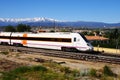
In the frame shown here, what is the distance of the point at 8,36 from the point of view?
5853 centimetres

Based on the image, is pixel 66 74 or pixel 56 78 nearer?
pixel 56 78

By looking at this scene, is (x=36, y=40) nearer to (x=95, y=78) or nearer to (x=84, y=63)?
(x=84, y=63)

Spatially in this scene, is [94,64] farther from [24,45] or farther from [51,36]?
[24,45]

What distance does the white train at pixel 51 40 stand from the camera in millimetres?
41559

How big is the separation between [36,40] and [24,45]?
456 cm

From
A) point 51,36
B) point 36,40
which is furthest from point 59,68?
point 36,40

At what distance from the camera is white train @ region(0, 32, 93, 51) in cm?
4156

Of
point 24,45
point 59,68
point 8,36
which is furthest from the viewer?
point 8,36

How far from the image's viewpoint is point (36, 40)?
50469 mm

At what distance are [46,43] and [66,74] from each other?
2242 cm

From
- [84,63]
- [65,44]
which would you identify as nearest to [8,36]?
[65,44]

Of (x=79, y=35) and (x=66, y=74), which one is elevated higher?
(x=79, y=35)

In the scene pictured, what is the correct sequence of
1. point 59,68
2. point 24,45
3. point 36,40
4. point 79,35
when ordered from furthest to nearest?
point 24,45 < point 36,40 < point 79,35 < point 59,68

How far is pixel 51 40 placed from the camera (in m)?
46.6
